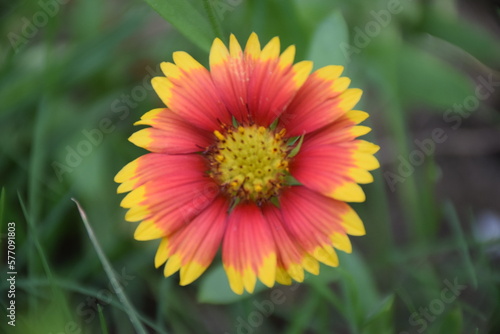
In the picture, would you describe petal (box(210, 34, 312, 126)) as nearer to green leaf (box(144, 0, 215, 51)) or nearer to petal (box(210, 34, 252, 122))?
petal (box(210, 34, 252, 122))

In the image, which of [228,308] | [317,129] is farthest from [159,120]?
[228,308]

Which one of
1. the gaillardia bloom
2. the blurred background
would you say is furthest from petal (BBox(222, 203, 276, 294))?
the blurred background

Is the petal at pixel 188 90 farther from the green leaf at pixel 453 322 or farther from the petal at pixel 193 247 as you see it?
the green leaf at pixel 453 322

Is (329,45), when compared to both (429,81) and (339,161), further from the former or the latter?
(429,81)

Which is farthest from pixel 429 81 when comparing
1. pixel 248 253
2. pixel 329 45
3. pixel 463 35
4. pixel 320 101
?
pixel 248 253

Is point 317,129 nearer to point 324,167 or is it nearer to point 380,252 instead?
point 324,167
